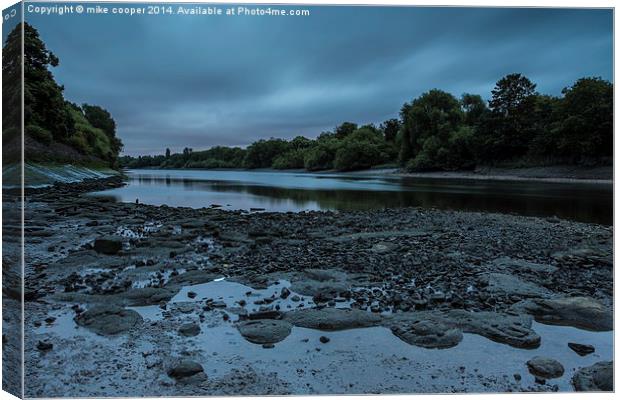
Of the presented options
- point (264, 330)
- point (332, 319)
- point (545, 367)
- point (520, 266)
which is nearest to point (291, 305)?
point (332, 319)

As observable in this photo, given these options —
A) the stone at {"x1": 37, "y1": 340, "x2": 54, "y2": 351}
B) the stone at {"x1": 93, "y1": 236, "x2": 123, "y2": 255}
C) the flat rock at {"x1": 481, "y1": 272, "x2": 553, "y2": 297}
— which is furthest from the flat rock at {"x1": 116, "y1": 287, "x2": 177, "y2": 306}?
the flat rock at {"x1": 481, "y1": 272, "x2": 553, "y2": 297}

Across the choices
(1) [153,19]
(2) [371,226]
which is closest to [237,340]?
(1) [153,19]

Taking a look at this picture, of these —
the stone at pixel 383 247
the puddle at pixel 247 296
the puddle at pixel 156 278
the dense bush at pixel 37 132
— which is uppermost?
the dense bush at pixel 37 132

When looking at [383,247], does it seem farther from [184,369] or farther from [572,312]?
[184,369]

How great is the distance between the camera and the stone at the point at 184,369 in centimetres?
355

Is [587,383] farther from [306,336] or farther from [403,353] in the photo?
[306,336]

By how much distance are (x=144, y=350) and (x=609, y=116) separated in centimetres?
455

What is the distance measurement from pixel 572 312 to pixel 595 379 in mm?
1544

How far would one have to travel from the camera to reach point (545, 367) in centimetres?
375

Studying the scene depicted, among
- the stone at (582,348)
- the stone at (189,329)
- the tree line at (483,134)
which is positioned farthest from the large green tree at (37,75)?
the stone at (582,348)

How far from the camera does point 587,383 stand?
3561mm

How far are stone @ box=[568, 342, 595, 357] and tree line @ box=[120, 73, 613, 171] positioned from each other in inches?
69.0

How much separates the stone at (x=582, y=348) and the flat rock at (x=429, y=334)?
1025 mm

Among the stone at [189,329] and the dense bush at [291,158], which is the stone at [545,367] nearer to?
the stone at [189,329]
